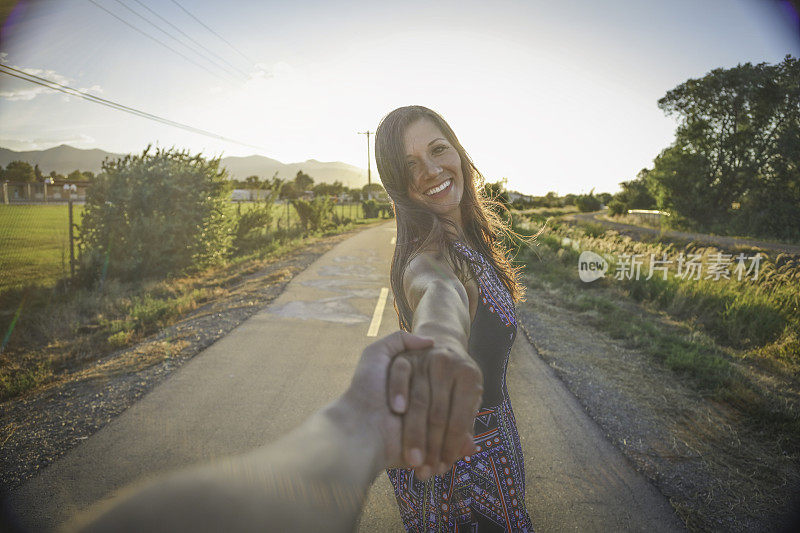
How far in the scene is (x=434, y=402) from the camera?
656mm

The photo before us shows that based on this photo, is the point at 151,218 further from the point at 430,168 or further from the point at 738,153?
the point at 738,153

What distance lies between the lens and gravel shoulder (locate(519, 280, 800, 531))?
98.7 inches

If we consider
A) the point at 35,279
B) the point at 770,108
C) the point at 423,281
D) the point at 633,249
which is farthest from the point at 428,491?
the point at 770,108

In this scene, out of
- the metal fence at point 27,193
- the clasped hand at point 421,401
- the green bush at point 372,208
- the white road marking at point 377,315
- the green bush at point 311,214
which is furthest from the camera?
the green bush at point 372,208

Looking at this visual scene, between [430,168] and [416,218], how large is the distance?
9.8 inches

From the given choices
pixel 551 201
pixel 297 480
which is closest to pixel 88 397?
pixel 297 480

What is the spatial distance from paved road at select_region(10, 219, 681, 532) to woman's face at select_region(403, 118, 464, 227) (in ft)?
6.90

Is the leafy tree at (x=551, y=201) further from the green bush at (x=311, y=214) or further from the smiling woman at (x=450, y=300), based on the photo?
the smiling woman at (x=450, y=300)

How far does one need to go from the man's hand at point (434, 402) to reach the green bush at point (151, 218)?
440 inches

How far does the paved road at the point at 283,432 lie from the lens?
248 cm

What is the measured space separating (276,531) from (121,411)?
13.6ft

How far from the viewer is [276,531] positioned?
48 cm

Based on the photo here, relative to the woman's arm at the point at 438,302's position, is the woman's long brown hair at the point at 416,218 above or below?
above

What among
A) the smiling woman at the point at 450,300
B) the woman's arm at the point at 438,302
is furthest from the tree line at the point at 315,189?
the woman's arm at the point at 438,302
